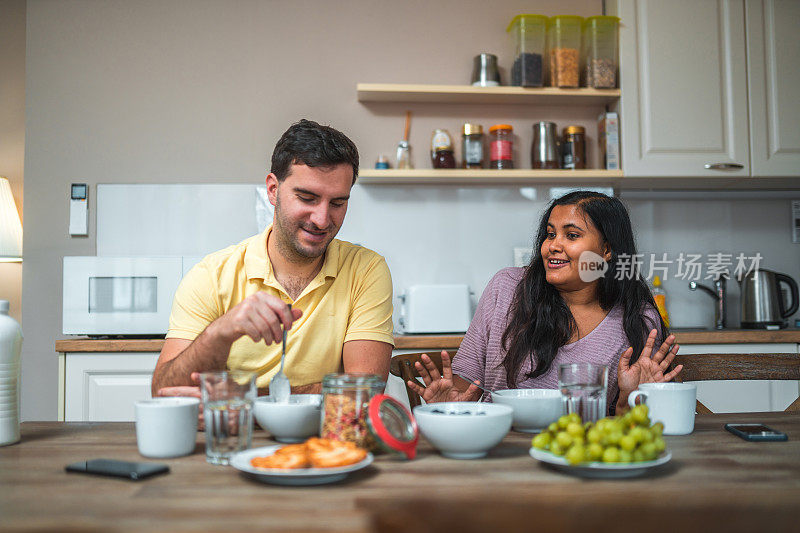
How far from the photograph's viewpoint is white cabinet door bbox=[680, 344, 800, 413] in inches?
110

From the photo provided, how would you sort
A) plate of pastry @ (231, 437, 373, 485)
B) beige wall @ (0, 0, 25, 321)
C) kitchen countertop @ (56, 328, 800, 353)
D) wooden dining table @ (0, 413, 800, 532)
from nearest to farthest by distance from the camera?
wooden dining table @ (0, 413, 800, 532) < plate of pastry @ (231, 437, 373, 485) < kitchen countertop @ (56, 328, 800, 353) < beige wall @ (0, 0, 25, 321)

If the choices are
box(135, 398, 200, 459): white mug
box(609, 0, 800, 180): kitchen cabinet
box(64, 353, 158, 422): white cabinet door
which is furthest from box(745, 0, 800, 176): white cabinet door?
box(135, 398, 200, 459): white mug

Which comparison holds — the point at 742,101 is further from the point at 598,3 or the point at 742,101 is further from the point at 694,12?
the point at 598,3

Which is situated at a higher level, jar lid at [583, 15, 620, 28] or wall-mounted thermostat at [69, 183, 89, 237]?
jar lid at [583, 15, 620, 28]

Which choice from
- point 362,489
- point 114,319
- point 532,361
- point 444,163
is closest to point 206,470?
point 362,489

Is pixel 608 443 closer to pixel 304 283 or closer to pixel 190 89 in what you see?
pixel 304 283

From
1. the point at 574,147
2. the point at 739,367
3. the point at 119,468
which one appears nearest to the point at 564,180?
the point at 574,147

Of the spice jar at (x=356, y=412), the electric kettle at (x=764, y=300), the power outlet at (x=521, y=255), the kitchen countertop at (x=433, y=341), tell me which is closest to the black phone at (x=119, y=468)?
the spice jar at (x=356, y=412)

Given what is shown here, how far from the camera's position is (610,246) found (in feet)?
6.47

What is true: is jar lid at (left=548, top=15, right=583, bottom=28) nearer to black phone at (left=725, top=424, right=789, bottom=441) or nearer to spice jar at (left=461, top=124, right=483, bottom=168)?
spice jar at (left=461, top=124, right=483, bottom=168)

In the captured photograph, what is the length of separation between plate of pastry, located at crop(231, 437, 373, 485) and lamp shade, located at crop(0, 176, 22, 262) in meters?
2.57

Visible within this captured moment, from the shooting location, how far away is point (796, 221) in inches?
134

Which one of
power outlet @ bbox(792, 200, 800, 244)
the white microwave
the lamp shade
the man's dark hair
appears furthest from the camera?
power outlet @ bbox(792, 200, 800, 244)

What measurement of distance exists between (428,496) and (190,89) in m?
2.81
